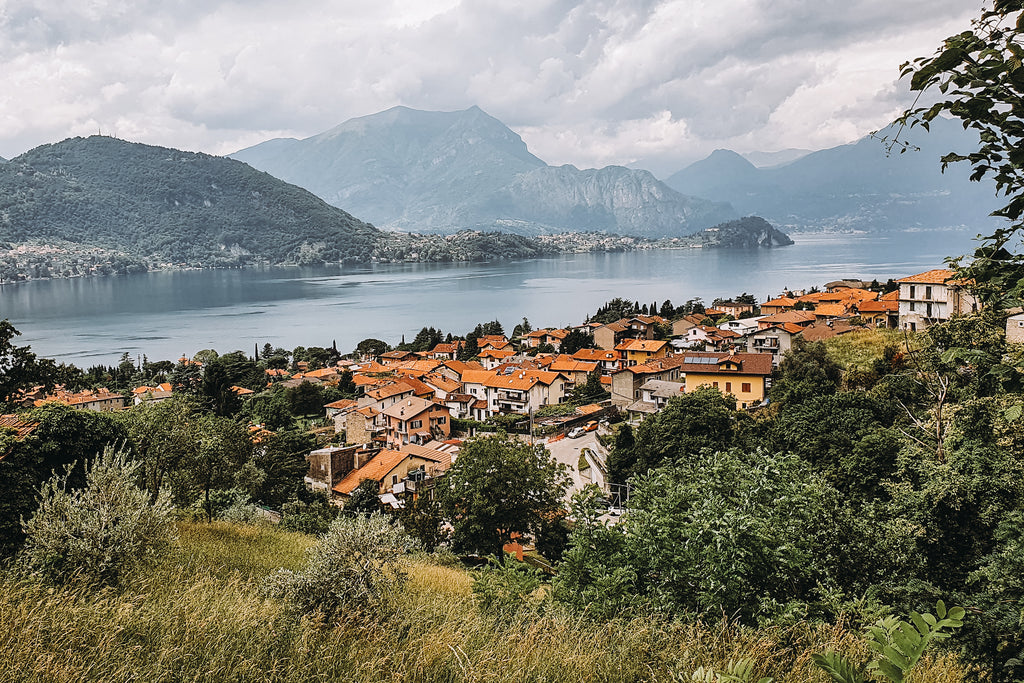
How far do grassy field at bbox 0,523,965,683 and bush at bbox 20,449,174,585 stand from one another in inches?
14.6

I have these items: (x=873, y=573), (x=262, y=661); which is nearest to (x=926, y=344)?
(x=873, y=573)

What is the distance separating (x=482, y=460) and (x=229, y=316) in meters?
71.4

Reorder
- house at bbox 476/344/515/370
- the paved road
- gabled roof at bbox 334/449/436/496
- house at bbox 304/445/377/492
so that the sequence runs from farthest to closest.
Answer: house at bbox 476/344/515/370 → house at bbox 304/445/377/492 → gabled roof at bbox 334/449/436/496 → the paved road

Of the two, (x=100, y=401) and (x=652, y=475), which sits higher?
(x=652, y=475)

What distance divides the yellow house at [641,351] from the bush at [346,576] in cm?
3093

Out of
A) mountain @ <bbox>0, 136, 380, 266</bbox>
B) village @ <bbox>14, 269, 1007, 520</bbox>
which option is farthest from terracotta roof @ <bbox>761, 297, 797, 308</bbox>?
mountain @ <bbox>0, 136, 380, 266</bbox>

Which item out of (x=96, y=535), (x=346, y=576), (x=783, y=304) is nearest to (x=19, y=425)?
(x=96, y=535)

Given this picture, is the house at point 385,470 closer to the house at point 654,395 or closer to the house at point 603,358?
the house at point 654,395

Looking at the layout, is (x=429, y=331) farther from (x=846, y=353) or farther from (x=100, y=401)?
(x=846, y=353)

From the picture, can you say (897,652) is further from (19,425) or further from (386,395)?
(386,395)

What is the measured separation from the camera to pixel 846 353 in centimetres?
2175

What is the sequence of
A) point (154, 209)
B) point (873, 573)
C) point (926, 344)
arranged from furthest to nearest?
1. point (154, 209)
2. point (926, 344)
3. point (873, 573)

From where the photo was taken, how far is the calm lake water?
192ft

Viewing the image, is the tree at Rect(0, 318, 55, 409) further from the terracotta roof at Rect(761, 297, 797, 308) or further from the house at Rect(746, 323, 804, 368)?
the terracotta roof at Rect(761, 297, 797, 308)
